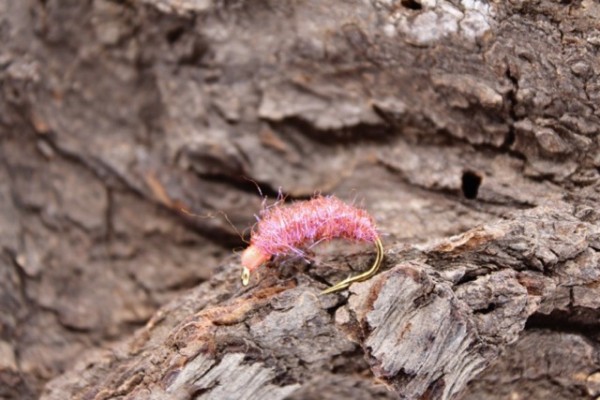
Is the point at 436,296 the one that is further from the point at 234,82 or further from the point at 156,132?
the point at 156,132

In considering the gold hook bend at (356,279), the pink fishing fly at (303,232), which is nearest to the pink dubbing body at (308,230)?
the pink fishing fly at (303,232)

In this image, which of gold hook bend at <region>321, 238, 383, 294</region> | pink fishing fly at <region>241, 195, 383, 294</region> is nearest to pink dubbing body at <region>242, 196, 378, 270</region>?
pink fishing fly at <region>241, 195, 383, 294</region>

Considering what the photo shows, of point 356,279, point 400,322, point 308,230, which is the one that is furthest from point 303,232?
point 400,322

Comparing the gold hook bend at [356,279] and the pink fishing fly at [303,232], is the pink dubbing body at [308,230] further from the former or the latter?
the gold hook bend at [356,279]

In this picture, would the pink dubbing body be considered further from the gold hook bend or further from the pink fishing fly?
the gold hook bend

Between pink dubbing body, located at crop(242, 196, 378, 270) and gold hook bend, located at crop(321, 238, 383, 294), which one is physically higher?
pink dubbing body, located at crop(242, 196, 378, 270)

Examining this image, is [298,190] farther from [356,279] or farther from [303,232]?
[356,279]

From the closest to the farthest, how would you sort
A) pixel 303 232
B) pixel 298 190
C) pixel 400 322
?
1. pixel 400 322
2. pixel 303 232
3. pixel 298 190

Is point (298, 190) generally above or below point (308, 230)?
below
